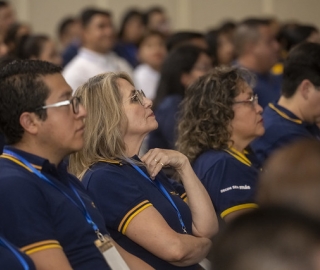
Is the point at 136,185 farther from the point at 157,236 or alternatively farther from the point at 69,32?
the point at 69,32

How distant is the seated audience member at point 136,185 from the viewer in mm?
2770

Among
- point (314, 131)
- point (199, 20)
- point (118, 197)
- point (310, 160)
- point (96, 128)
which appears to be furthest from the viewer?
point (199, 20)

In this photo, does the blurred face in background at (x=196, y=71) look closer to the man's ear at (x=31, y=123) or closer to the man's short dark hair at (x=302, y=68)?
the man's short dark hair at (x=302, y=68)

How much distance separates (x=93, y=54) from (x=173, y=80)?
1651 mm

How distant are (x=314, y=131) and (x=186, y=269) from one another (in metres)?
1.43

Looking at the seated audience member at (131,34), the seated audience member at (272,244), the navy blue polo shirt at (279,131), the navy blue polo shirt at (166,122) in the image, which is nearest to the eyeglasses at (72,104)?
the seated audience member at (272,244)

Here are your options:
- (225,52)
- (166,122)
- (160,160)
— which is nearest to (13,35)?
(225,52)

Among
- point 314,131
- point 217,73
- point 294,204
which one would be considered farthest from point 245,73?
point 294,204

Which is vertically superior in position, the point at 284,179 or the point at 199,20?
Result: the point at 284,179

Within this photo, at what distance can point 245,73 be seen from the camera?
3.65m

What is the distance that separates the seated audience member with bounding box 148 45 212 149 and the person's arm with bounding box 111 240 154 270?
6.68 ft

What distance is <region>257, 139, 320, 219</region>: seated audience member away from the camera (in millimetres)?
1277

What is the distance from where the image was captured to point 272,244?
3.84 feet

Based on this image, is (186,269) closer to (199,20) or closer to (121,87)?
(121,87)
